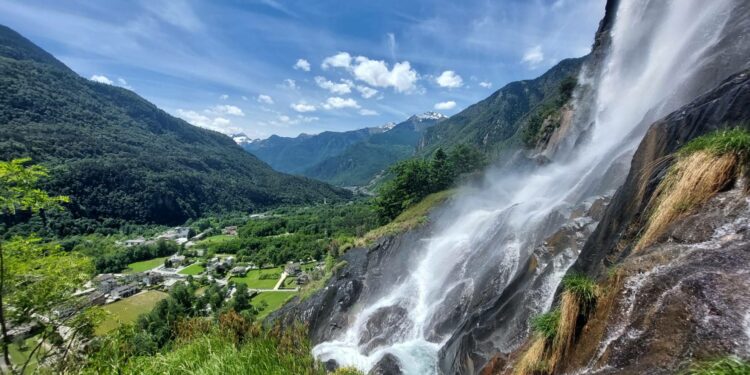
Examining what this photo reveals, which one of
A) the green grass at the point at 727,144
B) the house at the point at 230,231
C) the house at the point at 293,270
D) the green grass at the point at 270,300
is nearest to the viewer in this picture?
the green grass at the point at 727,144

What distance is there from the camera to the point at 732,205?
5656 mm

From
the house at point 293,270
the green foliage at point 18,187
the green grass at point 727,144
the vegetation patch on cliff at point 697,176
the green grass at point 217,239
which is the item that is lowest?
the green grass at point 217,239

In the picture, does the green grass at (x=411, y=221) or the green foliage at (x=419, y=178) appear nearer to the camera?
the green grass at (x=411, y=221)

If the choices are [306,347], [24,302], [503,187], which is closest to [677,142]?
[306,347]

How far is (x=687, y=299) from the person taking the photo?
15.2 feet

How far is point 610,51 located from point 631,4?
5269 millimetres

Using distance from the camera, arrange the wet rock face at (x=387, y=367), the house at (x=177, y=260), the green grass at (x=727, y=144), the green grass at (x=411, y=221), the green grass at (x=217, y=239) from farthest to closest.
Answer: the green grass at (x=217, y=239)
the house at (x=177, y=260)
the green grass at (x=411, y=221)
the wet rock face at (x=387, y=367)
the green grass at (x=727, y=144)

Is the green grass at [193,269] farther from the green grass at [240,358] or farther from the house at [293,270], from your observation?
the green grass at [240,358]

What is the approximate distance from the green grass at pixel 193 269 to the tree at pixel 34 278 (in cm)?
8827

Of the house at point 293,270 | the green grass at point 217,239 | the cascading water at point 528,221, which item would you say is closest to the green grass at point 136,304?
the house at point 293,270

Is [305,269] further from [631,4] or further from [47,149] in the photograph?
[47,149]

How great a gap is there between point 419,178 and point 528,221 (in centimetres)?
2975

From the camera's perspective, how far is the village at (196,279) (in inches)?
2486

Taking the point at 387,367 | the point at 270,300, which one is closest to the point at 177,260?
the point at 270,300
